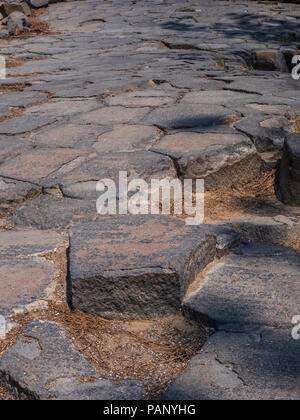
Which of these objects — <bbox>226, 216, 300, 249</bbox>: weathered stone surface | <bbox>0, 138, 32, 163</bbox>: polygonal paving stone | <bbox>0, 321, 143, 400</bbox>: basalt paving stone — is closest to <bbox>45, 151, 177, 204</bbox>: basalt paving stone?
<bbox>0, 138, 32, 163</bbox>: polygonal paving stone

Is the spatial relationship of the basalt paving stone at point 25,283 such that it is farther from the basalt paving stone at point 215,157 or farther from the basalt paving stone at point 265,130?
the basalt paving stone at point 265,130

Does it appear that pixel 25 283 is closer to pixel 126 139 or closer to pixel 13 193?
pixel 13 193

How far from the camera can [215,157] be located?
7.40 feet

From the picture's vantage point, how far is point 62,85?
392 cm

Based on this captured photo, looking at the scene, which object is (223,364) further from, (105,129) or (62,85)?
(62,85)

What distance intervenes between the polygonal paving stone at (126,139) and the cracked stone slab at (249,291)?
37.6 inches

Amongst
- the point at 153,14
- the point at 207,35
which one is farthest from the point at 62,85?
the point at 153,14

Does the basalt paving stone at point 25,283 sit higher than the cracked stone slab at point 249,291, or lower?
higher

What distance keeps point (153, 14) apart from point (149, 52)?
2589 mm

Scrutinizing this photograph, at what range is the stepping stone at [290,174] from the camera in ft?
6.74

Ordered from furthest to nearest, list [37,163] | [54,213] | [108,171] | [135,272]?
1. [37,163]
2. [108,171]
3. [54,213]
4. [135,272]

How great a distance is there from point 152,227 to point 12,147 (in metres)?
1.20

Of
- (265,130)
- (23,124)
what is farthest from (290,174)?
(23,124)

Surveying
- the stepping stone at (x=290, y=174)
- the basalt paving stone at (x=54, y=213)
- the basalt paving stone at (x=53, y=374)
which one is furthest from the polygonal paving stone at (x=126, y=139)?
the basalt paving stone at (x=53, y=374)
